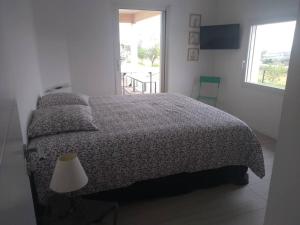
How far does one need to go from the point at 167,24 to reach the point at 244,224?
11.9 ft

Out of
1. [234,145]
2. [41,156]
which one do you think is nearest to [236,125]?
[234,145]

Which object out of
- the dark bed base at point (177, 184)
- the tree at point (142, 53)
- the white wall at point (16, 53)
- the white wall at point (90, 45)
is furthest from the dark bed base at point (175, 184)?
the tree at point (142, 53)

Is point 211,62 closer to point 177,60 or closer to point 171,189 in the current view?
point 177,60

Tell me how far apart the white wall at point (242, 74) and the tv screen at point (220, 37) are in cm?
13

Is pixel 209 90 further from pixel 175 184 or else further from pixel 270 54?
pixel 175 184

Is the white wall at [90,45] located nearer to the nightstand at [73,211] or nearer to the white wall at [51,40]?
the white wall at [51,40]

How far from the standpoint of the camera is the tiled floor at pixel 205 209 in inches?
74.5

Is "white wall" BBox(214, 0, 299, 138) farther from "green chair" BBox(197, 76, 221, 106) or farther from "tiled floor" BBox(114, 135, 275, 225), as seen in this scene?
"tiled floor" BBox(114, 135, 275, 225)

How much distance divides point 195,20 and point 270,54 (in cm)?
156

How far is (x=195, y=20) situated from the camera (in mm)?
4465

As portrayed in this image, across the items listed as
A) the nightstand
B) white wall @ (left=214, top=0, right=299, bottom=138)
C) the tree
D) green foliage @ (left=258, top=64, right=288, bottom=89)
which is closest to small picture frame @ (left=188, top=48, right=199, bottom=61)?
white wall @ (left=214, top=0, right=299, bottom=138)

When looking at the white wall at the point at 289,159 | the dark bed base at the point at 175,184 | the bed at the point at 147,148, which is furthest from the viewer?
the dark bed base at the point at 175,184

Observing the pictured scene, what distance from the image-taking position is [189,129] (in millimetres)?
2104

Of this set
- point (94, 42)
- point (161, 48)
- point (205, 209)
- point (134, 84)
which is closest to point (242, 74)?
point (161, 48)
